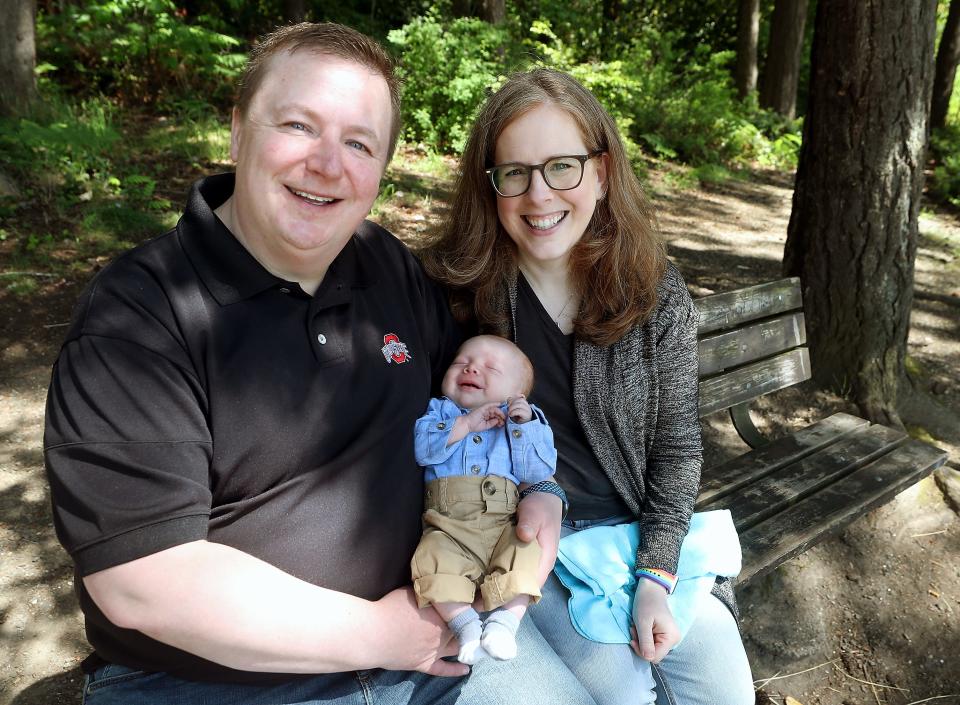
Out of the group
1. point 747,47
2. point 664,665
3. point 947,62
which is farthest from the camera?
point 747,47

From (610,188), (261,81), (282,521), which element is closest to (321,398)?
(282,521)

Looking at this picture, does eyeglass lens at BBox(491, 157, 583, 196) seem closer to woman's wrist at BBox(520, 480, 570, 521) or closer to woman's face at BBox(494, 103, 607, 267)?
woman's face at BBox(494, 103, 607, 267)

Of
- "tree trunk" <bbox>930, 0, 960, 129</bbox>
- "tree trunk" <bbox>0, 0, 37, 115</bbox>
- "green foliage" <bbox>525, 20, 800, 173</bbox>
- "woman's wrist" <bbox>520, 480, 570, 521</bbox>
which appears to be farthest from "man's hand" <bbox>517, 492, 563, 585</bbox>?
"tree trunk" <bbox>930, 0, 960, 129</bbox>

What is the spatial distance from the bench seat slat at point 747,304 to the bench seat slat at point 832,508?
2.68ft

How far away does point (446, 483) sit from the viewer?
218 centimetres

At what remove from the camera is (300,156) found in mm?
1875

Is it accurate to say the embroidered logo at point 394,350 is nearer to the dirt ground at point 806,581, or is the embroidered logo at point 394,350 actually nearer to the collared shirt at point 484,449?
the collared shirt at point 484,449

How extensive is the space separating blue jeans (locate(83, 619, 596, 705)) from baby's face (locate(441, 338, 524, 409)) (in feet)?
2.22

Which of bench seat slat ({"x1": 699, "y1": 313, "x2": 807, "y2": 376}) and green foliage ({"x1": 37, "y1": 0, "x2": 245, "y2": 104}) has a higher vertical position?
green foliage ({"x1": 37, "y1": 0, "x2": 245, "y2": 104})

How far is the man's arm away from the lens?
4.98 ft

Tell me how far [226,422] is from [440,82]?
26.6 feet

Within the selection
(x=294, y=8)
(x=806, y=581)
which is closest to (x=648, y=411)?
(x=806, y=581)

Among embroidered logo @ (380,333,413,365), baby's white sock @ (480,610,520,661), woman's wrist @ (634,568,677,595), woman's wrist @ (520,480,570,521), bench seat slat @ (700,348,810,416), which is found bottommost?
woman's wrist @ (634,568,677,595)

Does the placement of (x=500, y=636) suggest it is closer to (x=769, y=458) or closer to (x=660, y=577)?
(x=660, y=577)
